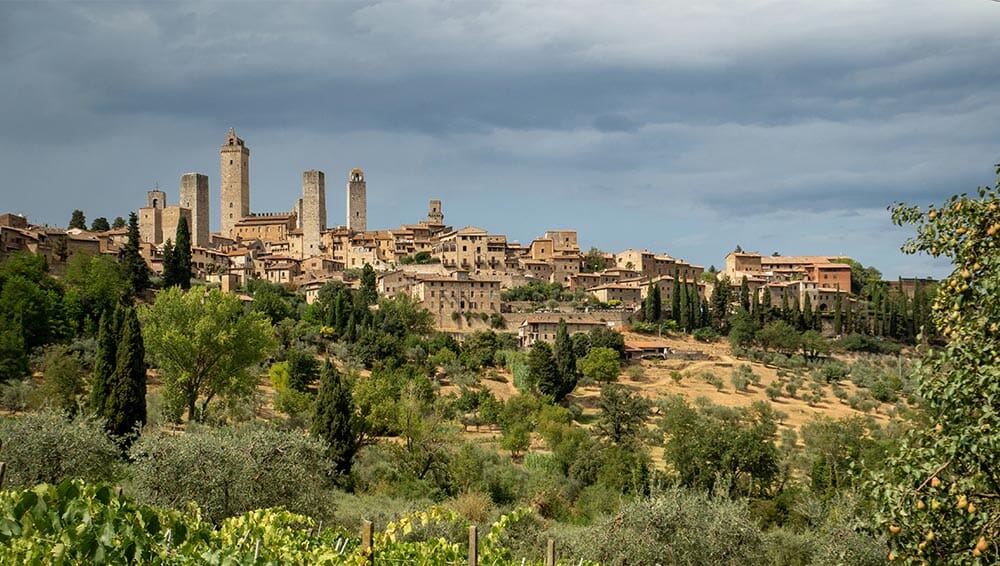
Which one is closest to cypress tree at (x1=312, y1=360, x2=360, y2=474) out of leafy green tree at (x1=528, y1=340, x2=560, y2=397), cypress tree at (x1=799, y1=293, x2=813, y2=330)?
leafy green tree at (x1=528, y1=340, x2=560, y2=397)

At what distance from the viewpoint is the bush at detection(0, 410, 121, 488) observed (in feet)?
55.3

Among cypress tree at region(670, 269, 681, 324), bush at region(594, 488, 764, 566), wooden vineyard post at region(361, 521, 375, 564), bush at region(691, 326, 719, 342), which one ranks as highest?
cypress tree at region(670, 269, 681, 324)

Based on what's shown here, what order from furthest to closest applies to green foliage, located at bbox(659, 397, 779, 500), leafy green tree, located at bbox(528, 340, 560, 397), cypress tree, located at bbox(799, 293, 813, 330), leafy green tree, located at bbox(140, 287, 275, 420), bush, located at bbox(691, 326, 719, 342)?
cypress tree, located at bbox(799, 293, 813, 330)
bush, located at bbox(691, 326, 719, 342)
leafy green tree, located at bbox(528, 340, 560, 397)
leafy green tree, located at bbox(140, 287, 275, 420)
green foliage, located at bbox(659, 397, 779, 500)

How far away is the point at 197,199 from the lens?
10475cm

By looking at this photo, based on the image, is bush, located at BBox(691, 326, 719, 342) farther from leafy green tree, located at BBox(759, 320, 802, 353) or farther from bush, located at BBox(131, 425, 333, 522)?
bush, located at BBox(131, 425, 333, 522)

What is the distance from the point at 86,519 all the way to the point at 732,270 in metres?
89.4

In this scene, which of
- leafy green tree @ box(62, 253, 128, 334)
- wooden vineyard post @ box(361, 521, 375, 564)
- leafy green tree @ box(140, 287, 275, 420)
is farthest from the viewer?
leafy green tree @ box(62, 253, 128, 334)

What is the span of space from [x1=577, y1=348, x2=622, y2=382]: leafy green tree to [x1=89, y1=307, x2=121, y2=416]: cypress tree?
3137 cm

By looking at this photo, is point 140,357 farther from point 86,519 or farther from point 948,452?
point 948,452

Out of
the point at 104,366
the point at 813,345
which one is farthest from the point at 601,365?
the point at 104,366

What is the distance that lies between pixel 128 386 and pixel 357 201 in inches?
3420

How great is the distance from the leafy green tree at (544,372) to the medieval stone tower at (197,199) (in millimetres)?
63062

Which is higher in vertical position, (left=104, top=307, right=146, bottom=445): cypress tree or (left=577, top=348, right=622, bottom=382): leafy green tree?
(left=104, top=307, right=146, bottom=445): cypress tree

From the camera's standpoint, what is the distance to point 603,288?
77.5m
